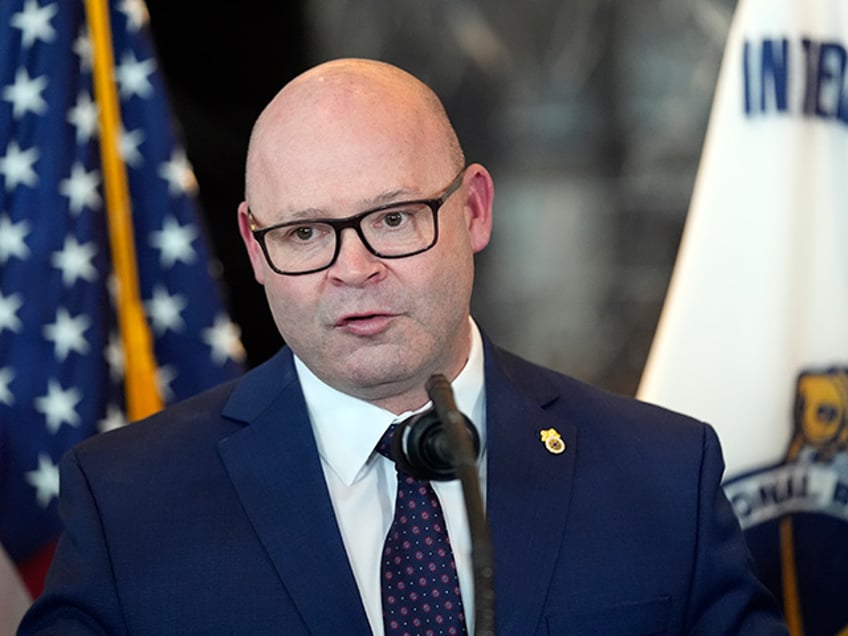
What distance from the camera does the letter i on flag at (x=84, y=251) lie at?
2.56m

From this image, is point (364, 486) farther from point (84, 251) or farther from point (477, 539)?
point (84, 251)

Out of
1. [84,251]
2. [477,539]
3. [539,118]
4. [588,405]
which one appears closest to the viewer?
[477,539]

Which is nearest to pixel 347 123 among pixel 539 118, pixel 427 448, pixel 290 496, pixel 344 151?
pixel 344 151

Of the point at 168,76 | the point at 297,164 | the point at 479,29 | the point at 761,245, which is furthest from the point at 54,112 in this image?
the point at 761,245

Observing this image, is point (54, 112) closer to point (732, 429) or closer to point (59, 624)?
point (59, 624)

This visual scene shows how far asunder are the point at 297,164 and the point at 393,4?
1.39 m

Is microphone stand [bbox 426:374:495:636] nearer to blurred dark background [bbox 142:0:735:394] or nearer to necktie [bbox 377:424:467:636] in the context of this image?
necktie [bbox 377:424:467:636]

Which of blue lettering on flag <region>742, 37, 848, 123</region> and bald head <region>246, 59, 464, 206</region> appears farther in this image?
blue lettering on flag <region>742, 37, 848, 123</region>

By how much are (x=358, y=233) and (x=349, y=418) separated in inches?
12.3

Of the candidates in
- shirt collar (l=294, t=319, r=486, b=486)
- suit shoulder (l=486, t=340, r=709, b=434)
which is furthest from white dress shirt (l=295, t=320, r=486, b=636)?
suit shoulder (l=486, t=340, r=709, b=434)

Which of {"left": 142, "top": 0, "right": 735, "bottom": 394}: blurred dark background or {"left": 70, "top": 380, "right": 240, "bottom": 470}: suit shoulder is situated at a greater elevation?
{"left": 142, "top": 0, "right": 735, "bottom": 394}: blurred dark background

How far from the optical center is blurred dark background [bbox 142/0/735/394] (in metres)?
3.15

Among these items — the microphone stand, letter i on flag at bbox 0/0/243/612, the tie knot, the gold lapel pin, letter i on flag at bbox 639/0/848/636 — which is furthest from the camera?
letter i on flag at bbox 639/0/848/636

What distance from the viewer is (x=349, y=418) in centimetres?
205
